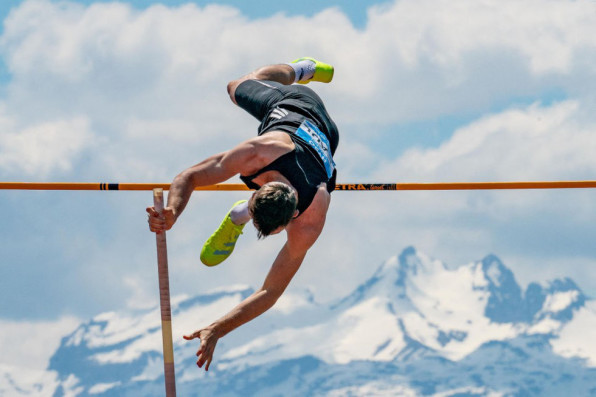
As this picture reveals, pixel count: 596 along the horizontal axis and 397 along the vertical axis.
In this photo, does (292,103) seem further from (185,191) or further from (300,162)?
(185,191)

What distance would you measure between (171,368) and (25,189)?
14.5 ft

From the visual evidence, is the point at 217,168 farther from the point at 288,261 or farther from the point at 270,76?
the point at 270,76

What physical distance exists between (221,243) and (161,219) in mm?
3196

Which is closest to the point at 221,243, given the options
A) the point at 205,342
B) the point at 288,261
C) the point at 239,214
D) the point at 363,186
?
the point at 239,214

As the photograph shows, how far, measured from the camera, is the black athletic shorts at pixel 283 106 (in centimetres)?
992

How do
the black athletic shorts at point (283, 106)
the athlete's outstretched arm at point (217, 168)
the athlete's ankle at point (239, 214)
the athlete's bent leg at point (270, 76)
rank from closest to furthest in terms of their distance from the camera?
the athlete's outstretched arm at point (217, 168) → the black athletic shorts at point (283, 106) → the athlete's bent leg at point (270, 76) → the athlete's ankle at point (239, 214)

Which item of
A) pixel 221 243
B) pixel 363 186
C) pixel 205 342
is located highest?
pixel 363 186

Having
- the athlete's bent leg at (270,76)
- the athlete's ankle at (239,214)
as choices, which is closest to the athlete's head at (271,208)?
the athlete's bent leg at (270,76)

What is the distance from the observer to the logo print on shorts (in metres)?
10.0

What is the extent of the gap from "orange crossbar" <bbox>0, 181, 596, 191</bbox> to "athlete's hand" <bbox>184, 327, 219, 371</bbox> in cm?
357

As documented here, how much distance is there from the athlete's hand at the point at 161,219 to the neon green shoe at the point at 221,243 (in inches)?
118

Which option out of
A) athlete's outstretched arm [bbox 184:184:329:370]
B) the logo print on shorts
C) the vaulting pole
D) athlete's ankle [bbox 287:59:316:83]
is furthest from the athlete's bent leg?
the vaulting pole

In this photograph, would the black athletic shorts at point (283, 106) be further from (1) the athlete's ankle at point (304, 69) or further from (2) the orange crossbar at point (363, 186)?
(2) the orange crossbar at point (363, 186)

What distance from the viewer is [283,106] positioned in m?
10.2
